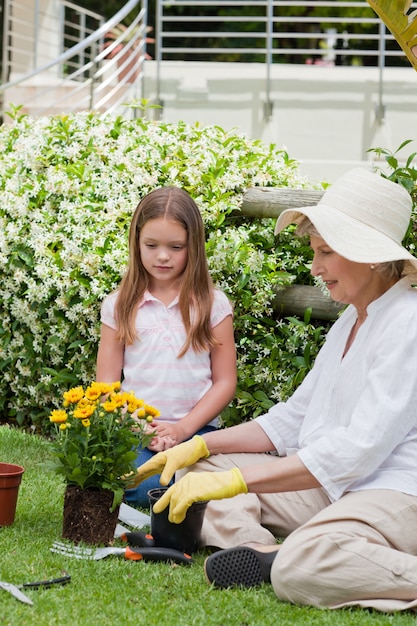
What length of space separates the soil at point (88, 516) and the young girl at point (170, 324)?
66 cm

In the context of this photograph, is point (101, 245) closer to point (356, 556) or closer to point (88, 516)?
point (88, 516)

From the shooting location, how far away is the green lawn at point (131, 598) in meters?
2.36

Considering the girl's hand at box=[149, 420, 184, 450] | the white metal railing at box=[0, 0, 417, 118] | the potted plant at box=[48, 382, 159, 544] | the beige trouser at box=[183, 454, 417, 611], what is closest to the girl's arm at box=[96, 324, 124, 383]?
the girl's hand at box=[149, 420, 184, 450]

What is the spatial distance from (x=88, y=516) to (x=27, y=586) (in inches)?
16.0

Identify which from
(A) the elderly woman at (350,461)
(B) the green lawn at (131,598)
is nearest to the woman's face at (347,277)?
(A) the elderly woman at (350,461)

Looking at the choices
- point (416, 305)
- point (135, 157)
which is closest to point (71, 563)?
point (416, 305)

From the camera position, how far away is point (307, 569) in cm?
248

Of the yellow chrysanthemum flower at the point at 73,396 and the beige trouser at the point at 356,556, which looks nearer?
the beige trouser at the point at 356,556

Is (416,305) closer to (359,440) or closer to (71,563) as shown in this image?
(359,440)

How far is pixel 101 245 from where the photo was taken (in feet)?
14.1

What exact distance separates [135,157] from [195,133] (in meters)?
0.37

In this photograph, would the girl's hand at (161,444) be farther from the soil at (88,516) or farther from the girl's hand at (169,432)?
the soil at (88,516)

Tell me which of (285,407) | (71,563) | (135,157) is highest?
(135,157)

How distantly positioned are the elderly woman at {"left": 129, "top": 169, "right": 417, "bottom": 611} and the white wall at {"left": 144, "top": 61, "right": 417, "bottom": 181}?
21.3ft
